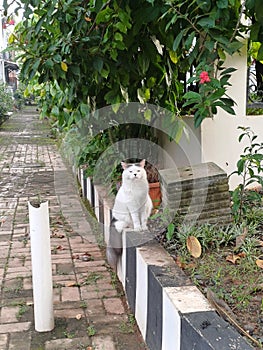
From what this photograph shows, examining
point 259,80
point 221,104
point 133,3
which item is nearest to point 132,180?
point 221,104

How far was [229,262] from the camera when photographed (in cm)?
227

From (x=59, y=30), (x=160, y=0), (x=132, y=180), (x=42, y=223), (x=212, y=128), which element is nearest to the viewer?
(x=160, y=0)

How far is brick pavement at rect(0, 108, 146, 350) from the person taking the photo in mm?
2254

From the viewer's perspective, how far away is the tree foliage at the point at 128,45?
1.89 metres

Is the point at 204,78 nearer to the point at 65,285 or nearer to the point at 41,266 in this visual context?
the point at 41,266

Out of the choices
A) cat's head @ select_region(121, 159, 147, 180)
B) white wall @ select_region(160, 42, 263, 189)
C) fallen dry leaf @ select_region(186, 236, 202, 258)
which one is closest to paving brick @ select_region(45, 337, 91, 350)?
fallen dry leaf @ select_region(186, 236, 202, 258)

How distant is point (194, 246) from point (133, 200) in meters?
0.45

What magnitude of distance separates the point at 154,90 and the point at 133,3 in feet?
3.34

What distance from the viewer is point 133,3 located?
224 cm

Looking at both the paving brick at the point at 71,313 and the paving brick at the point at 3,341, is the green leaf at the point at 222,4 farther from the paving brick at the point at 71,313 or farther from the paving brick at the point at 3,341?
the paving brick at the point at 3,341

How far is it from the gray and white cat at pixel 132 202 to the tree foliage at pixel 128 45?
51cm

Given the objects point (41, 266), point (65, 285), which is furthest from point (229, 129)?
point (41, 266)

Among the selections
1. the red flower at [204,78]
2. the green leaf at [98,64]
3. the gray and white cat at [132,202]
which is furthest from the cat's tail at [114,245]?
the red flower at [204,78]

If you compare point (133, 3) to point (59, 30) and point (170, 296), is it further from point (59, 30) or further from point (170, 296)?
point (170, 296)
